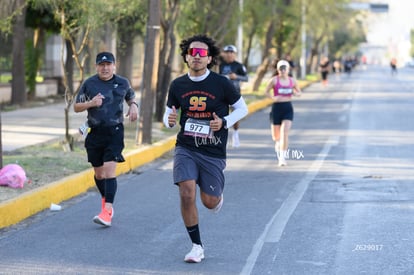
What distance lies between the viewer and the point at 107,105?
9367 millimetres

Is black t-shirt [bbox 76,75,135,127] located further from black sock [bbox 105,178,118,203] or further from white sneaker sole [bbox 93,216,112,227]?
white sneaker sole [bbox 93,216,112,227]

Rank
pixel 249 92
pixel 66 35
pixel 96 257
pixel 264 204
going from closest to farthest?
pixel 96 257 → pixel 264 204 → pixel 66 35 → pixel 249 92

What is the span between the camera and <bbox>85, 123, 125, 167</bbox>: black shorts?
9391 mm

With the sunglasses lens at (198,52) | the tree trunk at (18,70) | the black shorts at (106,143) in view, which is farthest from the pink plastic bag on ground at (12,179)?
the tree trunk at (18,70)

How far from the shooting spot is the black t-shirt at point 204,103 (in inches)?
299

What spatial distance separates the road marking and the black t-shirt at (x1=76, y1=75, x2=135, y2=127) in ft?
6.43

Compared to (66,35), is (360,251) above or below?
below

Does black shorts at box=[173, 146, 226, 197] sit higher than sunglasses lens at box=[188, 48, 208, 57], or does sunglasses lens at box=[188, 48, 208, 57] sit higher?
sunglasses lens at box=[188, 48, 208, 57]

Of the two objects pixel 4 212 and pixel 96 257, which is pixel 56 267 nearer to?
pixel 96 257

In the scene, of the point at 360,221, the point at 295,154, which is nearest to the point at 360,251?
the point at 360,221

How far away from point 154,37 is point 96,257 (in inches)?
376

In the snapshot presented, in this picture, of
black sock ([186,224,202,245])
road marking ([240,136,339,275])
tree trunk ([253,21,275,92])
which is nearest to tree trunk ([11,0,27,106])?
road marking ([240,136,339,275])

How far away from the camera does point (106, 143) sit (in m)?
9.41

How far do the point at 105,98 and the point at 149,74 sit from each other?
7.75 metres
